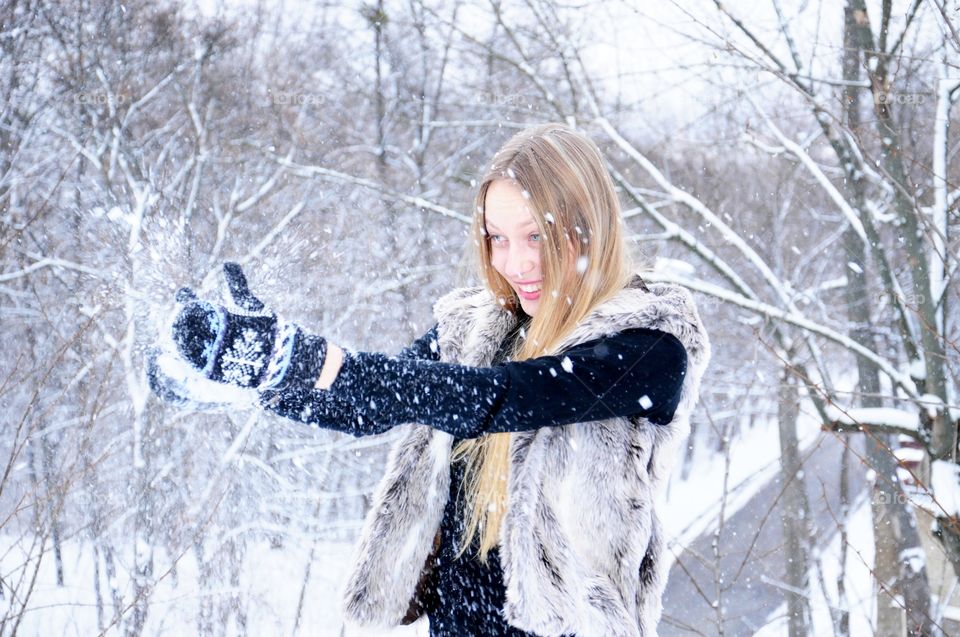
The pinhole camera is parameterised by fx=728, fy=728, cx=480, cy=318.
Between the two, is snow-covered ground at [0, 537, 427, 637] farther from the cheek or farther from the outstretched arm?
the outstretched arm

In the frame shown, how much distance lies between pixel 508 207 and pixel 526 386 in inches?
17.6

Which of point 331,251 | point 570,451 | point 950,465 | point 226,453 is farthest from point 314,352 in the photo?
point 331,251

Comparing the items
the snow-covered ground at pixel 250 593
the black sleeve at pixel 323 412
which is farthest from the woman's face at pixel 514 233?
the snow-covered ground at pixel 250 593

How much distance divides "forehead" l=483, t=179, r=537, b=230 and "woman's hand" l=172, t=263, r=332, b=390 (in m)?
0.57

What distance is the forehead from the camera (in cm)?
151

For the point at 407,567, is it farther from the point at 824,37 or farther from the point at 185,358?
the point at 824,37

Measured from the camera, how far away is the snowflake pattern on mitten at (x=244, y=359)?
1014mm

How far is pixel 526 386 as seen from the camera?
4.12 feet

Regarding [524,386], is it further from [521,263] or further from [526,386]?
[521,263]

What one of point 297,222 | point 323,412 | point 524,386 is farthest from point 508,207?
point 297,222

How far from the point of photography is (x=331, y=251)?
399 inches

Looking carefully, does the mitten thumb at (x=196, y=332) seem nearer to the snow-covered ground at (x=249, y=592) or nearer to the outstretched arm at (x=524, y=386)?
the outstretched arm at (x=524, y=386)

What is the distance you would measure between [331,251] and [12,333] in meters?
4.02

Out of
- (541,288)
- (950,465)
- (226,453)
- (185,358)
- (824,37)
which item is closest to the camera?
(185,358)
